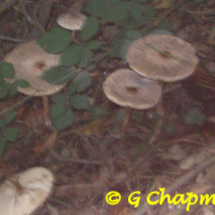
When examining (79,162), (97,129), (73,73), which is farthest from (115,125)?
(73,73)

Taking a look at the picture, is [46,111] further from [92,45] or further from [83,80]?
[92,45]

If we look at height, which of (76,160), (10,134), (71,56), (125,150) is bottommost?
(76,160)

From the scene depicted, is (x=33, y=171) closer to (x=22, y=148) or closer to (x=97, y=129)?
(x=22, y=148)

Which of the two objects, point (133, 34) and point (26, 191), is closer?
point (26, 191)

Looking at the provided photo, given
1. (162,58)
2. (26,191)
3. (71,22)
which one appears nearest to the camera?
(26,191)

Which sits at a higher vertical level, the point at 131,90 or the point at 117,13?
the point at 117,13

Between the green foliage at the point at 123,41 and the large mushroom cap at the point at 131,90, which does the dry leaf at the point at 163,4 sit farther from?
the large mushroom cap at the point at 131,90

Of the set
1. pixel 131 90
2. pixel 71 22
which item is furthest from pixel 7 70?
pixel 131 90
